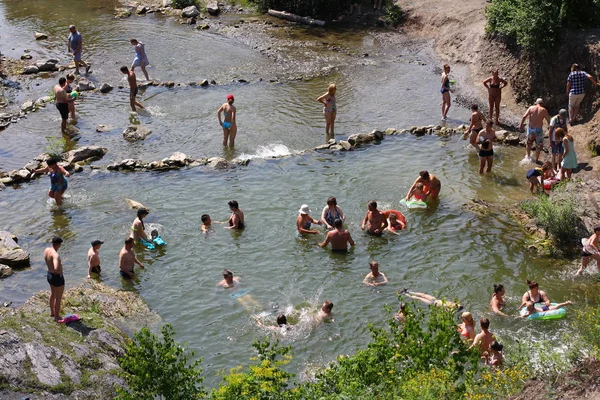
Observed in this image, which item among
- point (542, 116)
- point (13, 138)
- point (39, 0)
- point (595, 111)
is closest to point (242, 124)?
point (13, 138)

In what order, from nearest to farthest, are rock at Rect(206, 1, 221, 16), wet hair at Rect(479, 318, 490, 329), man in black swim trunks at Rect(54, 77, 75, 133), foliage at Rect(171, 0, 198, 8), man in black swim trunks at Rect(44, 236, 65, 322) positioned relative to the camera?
wet hair at Rect(479, 318, 490, 329) → man in black swim trunks at Rect(44, 236, 65, 322) → man in black swim trunks at Rect(54, 77, 75, 133) → rock at Rect(206, 1, 221, 16) → foliage at Rect(171, 0, 198, 8)

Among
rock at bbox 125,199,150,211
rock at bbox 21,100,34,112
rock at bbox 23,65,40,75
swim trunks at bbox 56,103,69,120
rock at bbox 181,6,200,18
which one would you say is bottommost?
rock at bbox 125,199,150,211

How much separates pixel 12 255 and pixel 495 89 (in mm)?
15371

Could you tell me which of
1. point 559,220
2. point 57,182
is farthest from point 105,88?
point 559,220

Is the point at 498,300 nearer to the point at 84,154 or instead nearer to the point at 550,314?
the point at 550,314

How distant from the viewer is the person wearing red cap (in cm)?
2175

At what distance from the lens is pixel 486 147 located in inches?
775

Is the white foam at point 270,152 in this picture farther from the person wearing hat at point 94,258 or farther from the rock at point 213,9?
the rock at point 213,9

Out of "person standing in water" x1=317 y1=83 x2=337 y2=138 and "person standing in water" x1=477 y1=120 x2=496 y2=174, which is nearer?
"person standing in water" x1=477 y1=120 x2=496 y2=174

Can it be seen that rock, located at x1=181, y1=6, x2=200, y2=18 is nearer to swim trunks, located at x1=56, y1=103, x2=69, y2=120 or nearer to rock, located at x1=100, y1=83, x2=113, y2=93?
rock, located at x1=100, y1=83, x2=113, y2=93

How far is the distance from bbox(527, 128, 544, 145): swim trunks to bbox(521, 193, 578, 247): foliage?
4.12 metres

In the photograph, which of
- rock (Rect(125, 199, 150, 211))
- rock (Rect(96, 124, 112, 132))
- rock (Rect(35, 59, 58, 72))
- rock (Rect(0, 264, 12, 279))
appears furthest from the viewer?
rock (Rect(35, 59, 58, 72))

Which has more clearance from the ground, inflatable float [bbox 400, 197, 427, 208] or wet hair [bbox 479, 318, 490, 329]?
inflatable float [bbox 400, 197, 427, 208]

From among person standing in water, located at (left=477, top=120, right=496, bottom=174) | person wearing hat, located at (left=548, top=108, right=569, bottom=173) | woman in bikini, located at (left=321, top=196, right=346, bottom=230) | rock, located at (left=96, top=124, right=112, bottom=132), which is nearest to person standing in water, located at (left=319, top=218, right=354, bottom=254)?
woman in bikini, located at (left=321, top=196, right=346, bottom=230)
